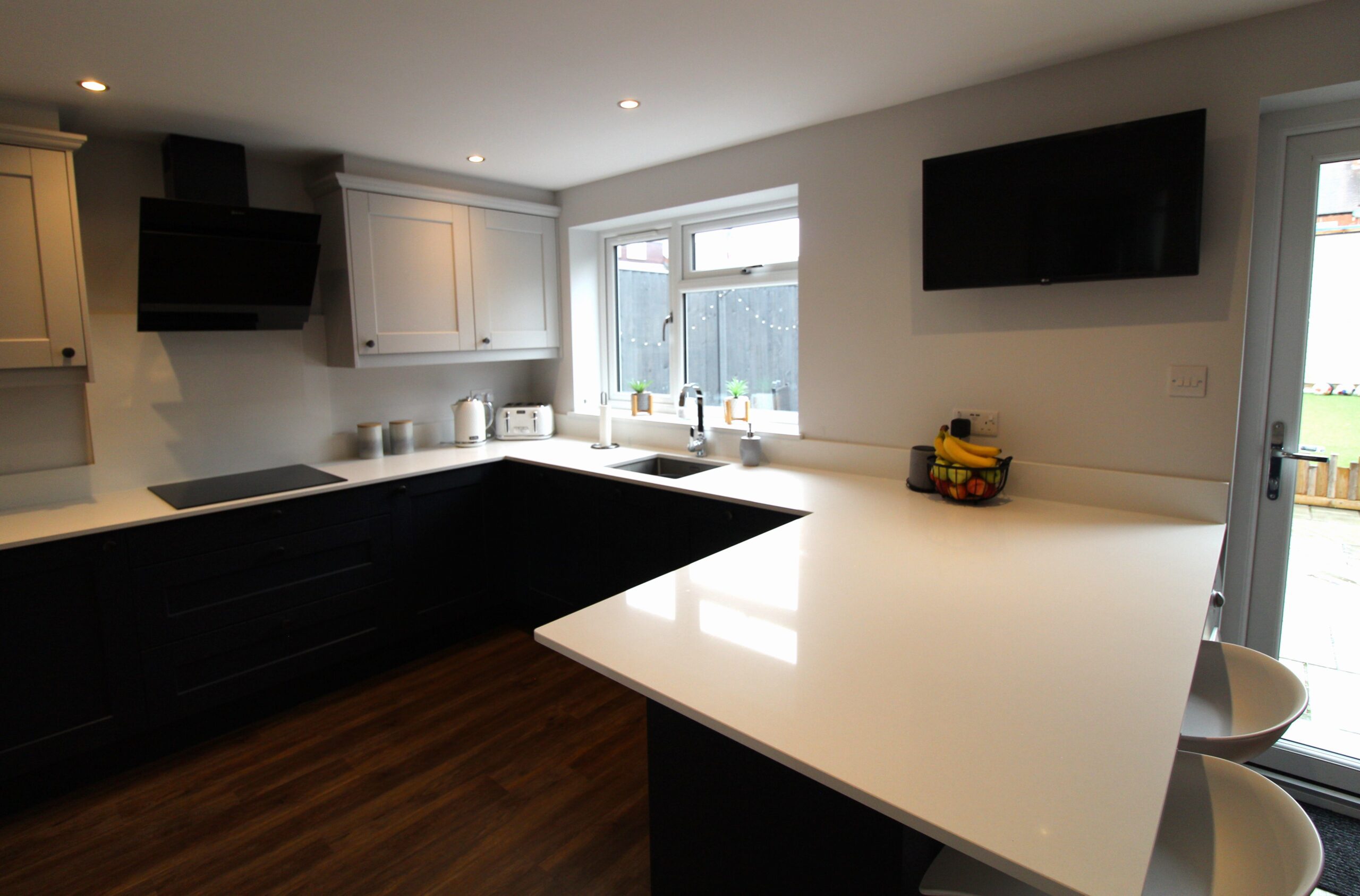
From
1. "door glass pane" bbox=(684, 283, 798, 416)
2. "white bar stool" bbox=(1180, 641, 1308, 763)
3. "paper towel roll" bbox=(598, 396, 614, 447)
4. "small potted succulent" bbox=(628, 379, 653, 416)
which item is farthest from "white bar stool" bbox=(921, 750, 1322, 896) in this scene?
"small potted succulent" bbox=(628, 379, 653, 416)

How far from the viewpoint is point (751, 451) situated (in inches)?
119

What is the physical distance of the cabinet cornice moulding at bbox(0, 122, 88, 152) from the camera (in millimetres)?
2162

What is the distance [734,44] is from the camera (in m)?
2.01

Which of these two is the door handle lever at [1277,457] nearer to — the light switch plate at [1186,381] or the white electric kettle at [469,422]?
the light switch plate at [1186,381]

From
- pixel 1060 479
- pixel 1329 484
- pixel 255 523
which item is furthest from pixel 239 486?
pixel 1329 484

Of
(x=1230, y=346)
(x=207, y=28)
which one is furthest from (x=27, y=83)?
(x=1230, y=346)

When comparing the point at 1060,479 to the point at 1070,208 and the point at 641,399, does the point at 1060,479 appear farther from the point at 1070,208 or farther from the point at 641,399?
the point at 641,399

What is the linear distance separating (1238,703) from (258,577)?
9.99 feet

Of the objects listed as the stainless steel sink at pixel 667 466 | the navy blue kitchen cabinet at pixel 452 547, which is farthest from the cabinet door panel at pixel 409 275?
the stainless steel sink at pixel 667 466

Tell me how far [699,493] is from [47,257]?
2338 mm

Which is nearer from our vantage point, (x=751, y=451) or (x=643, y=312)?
(x=751, y=451)

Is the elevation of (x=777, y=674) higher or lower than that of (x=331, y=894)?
higher

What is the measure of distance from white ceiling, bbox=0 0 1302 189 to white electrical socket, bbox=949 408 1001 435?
1.13 meters

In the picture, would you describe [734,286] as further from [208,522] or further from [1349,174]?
[208,522]
